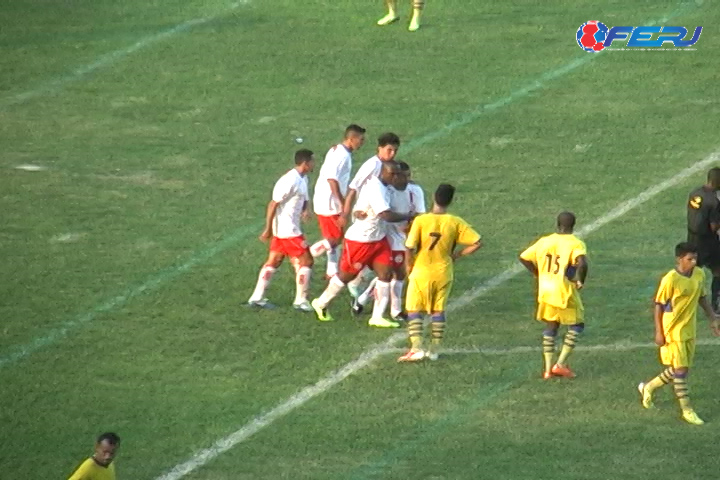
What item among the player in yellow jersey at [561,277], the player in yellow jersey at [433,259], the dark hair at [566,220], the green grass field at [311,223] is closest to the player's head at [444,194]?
the player in yellow jersey at [433,259]

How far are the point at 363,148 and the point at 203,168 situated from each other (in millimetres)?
2025

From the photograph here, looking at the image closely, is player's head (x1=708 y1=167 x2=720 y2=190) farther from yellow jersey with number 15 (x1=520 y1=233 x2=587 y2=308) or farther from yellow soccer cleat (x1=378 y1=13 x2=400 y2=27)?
yellow soccer cleat (x1=378 y1=13 x2=400 y2=27)

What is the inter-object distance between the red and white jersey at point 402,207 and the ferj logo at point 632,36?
9.63 meters

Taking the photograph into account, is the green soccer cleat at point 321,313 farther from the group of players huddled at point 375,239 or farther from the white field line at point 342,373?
the white field line at point 342,373

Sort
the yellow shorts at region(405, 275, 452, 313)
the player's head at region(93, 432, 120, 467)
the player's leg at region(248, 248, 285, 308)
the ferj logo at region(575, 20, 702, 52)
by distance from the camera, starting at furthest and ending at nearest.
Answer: the ferj logo at region(575, 20, 702, 52) < the player's leg at region(248, 248, 285, 308) < the yellow shorts at region(405, 275, 452, 313) < the player's head at region(93, 432, 120, 467)

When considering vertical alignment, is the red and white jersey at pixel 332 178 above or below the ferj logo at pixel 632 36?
below

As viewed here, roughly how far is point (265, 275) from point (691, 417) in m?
4.73

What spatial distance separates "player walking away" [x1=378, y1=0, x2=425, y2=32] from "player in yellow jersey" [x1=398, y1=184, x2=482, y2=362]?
36.1ft

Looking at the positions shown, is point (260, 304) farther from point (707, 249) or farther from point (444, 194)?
point (707, 249)

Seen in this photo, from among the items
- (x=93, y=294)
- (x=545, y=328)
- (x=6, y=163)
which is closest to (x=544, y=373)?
(x=545, y=328)

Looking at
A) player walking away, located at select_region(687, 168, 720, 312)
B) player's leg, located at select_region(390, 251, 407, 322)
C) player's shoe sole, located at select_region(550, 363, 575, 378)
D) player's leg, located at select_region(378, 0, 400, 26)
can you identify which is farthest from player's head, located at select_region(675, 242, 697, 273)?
player's leg, located at select_region(378, 0, 400, 26)

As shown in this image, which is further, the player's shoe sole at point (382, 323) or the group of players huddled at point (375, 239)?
the player's shoe sole at point (382, 323)

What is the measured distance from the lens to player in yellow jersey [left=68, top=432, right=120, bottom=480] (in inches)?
555

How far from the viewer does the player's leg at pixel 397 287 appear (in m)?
19.0
